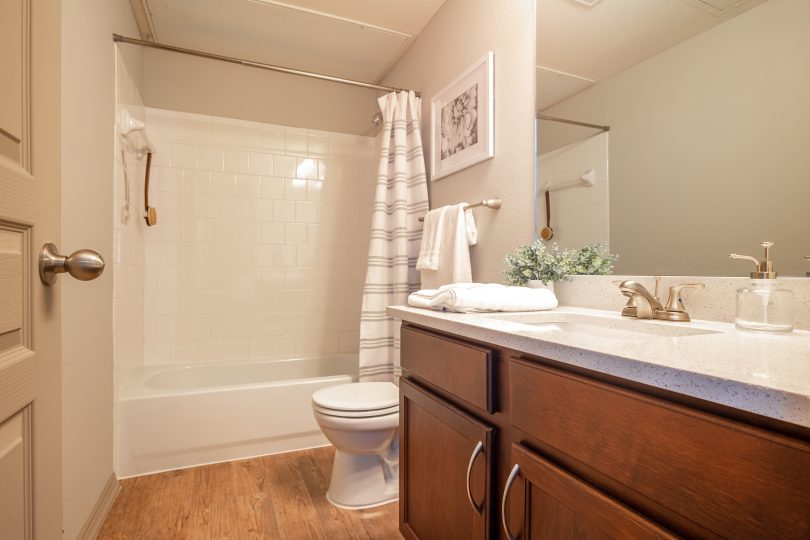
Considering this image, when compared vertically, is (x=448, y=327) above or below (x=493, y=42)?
below

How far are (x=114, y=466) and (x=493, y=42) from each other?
2.42 meters

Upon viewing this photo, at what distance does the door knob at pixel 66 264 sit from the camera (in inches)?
23.5

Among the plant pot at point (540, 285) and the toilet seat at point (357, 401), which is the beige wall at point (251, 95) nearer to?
the toilet seat at point (357, 401)

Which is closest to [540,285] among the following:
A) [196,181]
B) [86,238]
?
[86,238]

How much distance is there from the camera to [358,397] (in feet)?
5.67

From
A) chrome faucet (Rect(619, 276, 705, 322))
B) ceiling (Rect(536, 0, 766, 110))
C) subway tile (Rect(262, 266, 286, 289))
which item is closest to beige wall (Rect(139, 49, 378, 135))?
subway tile (Rect(262, 266, 286, 289))

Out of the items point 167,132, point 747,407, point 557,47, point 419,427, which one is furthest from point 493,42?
point 167,132

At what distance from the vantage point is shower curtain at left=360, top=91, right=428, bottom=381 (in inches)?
86.1

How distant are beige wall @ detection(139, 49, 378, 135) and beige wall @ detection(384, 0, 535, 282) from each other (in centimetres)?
106

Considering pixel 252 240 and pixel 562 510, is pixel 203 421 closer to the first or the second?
pixel 252 240

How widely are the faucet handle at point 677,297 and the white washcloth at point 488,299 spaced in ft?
1.01

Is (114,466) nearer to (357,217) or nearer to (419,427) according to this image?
(419,427)

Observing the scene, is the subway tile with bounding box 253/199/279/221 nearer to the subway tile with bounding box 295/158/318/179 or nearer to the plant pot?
the subway tile with bounding box 295/158/318/179

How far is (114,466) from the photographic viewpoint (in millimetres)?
1851
